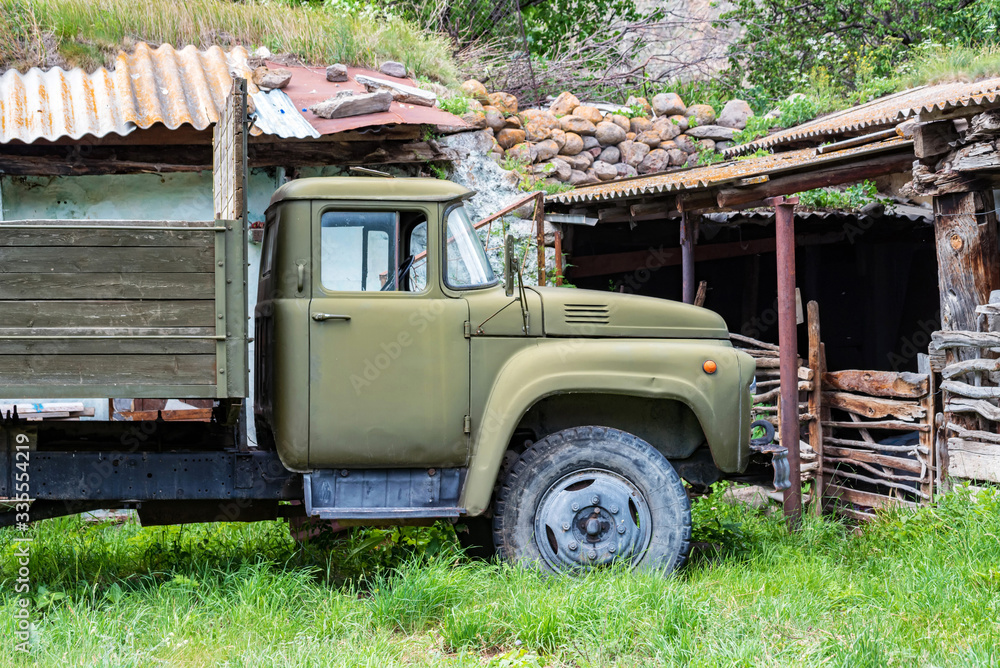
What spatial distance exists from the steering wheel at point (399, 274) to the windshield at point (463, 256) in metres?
0.23

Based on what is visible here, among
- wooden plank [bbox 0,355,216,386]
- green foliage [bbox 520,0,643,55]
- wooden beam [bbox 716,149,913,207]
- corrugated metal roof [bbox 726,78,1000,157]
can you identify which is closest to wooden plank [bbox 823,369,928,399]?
wooden beam [bbox 716,149,913,207]

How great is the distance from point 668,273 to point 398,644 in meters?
10.1

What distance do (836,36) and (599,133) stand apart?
11.4 metres

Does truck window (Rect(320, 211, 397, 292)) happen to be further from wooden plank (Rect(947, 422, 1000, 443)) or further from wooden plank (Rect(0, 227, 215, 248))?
wooden plank (Rect(947, 422, 1000, 443))

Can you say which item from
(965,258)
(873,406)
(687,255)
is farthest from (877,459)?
(687,255)

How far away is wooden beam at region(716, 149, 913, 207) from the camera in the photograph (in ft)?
24.6

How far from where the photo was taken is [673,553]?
4.72 meters

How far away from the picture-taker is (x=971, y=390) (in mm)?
7074

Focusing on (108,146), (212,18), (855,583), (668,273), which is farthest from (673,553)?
(668,273)

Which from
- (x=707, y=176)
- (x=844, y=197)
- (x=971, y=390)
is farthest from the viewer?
(x=844, y=197)

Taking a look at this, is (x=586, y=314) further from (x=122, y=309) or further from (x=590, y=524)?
(x=122, y=309)

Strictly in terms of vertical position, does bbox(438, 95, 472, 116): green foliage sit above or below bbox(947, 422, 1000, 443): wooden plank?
above

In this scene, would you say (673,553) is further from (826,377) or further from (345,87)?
(345,87)

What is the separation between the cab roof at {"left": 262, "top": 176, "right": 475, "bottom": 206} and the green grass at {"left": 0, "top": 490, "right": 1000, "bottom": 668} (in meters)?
1.85
